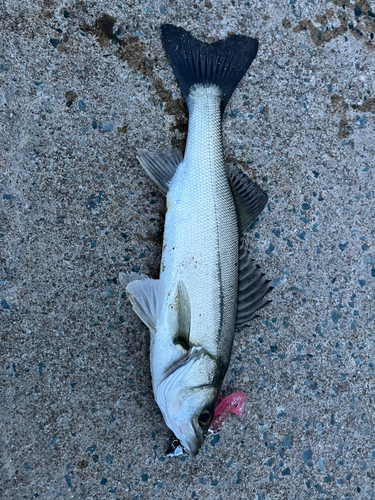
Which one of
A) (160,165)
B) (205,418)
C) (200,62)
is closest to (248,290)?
(205,418)

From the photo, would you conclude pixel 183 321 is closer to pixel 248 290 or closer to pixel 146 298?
pixel 146 298

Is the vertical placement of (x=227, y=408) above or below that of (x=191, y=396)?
below

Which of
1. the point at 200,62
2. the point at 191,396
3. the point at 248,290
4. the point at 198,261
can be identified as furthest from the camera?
the point at 200,62

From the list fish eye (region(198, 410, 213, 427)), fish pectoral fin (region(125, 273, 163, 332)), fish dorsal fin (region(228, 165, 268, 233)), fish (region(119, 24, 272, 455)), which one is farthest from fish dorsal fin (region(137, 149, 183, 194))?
fish eye (region(198, 410, 213, 427))

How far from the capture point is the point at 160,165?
2203mm

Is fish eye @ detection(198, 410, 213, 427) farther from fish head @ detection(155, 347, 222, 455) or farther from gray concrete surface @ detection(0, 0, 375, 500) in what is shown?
gray concrete surface @ detection(0, 0, 375, 500)

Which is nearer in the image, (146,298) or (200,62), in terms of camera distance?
(146,298)

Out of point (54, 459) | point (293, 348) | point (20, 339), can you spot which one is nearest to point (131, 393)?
point (54, 459)

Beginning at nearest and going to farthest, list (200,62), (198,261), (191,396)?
(191,396)
(198,261)
(200,62)

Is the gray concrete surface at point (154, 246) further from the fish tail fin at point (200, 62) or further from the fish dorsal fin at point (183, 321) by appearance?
the fish dorsal fin at point (183, 321)

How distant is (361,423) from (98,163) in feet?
7.85

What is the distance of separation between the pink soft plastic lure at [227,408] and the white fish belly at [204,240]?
1.29 feet

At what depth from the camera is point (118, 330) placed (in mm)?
2246

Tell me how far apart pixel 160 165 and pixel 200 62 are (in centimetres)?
68
